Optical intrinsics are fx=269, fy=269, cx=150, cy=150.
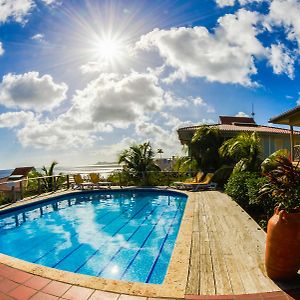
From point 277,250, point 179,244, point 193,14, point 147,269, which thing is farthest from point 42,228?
point 193,14

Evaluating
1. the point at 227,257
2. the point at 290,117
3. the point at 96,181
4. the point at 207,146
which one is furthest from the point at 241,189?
the point at 96,181

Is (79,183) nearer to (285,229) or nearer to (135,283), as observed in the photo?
(135,283)

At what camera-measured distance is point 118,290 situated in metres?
3.47

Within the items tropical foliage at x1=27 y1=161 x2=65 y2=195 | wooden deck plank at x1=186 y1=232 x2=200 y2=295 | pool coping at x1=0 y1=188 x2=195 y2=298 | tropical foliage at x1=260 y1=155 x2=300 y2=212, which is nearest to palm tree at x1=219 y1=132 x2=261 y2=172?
wooden deck plank at x1=186 y1=232 x2=200 y2=295

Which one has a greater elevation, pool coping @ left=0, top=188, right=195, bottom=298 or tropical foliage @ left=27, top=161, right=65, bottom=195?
tropical foliage @ left=27, top=161, right=65, bottom=195

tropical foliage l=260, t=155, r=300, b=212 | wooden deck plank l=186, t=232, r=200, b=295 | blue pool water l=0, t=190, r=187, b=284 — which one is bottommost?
blue pool water l=0, t=190, r=187, b=284

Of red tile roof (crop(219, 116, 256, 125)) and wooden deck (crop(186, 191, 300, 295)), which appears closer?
wooden deck (crop(186, 191, 300, 295))

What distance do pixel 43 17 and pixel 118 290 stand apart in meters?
8.17

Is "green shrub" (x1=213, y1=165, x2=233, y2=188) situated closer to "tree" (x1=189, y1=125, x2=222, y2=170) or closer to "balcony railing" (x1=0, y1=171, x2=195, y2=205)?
"tree" (x1=189, y1=125, x2=222, y2=170)

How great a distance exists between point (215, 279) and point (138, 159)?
1371 cm

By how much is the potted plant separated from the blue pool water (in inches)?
88.1

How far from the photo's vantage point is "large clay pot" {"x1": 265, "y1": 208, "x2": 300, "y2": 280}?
3.36 metres

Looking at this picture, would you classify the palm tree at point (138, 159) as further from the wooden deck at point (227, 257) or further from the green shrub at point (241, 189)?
the wooden deck at point (227, 257)

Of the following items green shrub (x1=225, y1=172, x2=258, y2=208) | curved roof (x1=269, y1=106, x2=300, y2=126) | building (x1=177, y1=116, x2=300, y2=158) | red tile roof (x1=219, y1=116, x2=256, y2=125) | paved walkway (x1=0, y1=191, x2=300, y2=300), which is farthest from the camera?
red tile roof (x1=219, y1=116, x2=256, y2=125)
